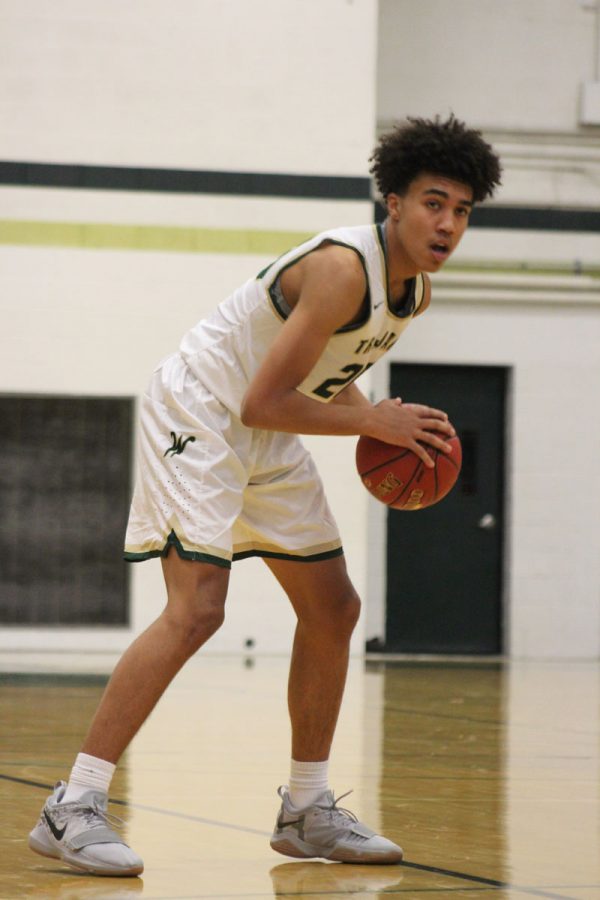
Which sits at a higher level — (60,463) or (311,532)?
(60,463)

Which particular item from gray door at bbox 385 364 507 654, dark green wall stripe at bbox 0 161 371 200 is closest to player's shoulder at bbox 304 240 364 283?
dark green wall stripe at bbox 0 161 371 200

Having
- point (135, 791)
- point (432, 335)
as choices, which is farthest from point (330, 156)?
point (135, 791)

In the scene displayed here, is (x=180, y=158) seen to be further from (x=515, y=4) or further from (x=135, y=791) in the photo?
(x=135, y=791)

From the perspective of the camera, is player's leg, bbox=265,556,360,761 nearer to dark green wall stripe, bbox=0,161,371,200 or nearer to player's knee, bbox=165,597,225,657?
player's knee, bbox=165,597,225,657

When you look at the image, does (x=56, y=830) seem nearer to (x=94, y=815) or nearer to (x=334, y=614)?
(x=94, y=815)

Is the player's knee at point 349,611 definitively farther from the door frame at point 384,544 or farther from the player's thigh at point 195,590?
the door frame at point 384,544

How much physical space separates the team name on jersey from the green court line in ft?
26.4

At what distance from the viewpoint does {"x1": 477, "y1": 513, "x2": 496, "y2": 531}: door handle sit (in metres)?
12.2

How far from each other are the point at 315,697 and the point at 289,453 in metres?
0.55

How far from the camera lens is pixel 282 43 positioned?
11.3m

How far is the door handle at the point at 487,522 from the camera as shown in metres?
12.2

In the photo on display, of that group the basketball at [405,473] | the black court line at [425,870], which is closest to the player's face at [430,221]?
the basketball at [405,473]

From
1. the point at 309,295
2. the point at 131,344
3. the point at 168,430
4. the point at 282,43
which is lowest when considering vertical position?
the point at 168,430

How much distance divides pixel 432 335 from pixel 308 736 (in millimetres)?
8969
